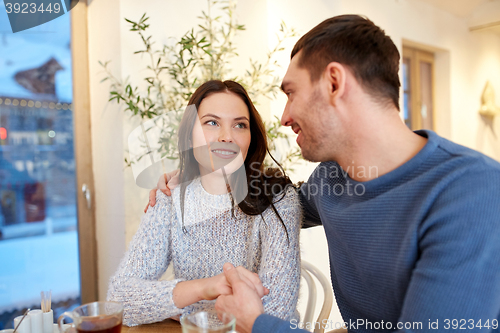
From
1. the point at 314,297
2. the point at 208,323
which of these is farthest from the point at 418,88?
the point at 208,323

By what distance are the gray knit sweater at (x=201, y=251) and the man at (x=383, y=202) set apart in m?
0.14

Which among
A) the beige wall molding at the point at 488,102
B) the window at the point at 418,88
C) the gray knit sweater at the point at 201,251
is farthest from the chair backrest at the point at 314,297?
the beige wall molding at the point at 488,102

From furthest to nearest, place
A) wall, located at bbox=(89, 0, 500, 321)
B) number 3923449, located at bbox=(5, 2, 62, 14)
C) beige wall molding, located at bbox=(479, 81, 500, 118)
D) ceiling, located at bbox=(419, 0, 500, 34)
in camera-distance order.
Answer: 1. beige wall molding, located at bbox=(479, 81, 500, 118)
2. ceiling, located at bbox=(419, 0, 500, 34)
3. wall, located at bbox=(89, 0, 500, 321)
4. number 3923449, located at bbox=(5, 2, 62, 14)

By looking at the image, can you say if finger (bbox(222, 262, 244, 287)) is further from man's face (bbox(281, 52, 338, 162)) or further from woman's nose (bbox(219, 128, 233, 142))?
woman's nose (bbox(219, 128, 233, 142))

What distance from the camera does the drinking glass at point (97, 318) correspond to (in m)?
0.68

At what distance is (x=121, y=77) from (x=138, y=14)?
1.20ft

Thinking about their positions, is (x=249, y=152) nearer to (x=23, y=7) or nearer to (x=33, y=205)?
(x=33, y=205)

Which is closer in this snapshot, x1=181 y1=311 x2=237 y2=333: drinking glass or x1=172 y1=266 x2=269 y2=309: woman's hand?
x1=181 y1=311 x2=237 y2=333: drinking glass

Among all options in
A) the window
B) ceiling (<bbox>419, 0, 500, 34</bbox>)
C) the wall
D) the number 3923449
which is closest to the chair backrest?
the wall

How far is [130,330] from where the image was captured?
980 mm

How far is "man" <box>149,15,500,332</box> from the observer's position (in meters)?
0.69

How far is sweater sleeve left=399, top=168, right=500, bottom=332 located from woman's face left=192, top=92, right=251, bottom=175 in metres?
0.70

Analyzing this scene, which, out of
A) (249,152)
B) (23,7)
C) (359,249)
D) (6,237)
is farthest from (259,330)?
(23,7)

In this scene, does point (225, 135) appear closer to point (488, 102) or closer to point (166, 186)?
point (166, 186)
